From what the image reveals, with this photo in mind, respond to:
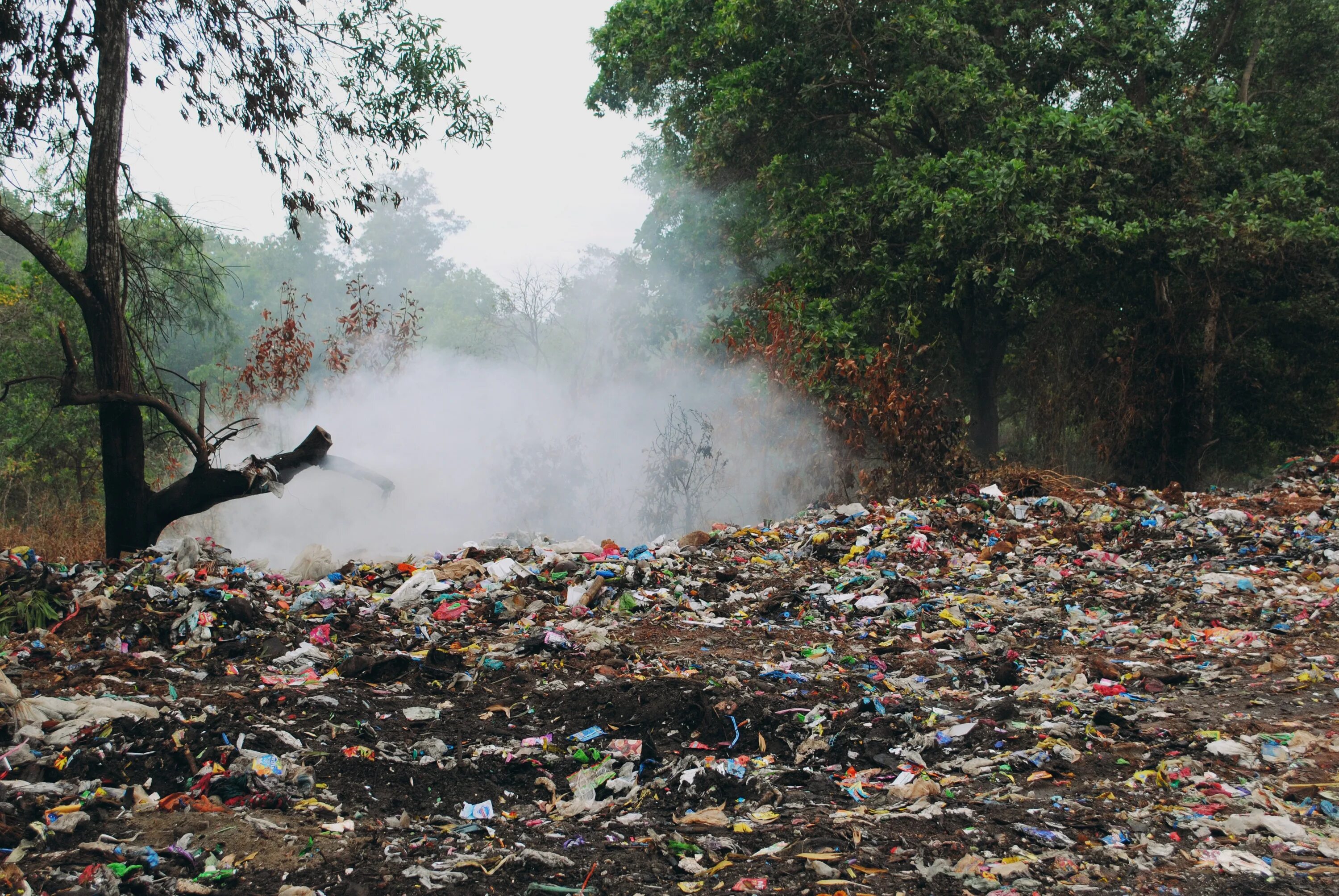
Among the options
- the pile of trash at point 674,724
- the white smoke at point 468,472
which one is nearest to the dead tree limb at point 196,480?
the pile of trash at point 674,724

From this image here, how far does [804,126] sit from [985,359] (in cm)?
364

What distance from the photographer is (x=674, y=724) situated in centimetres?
348

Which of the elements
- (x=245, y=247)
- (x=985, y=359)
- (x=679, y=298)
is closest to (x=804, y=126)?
(x=985, y=359)

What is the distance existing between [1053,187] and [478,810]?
837 centimetres

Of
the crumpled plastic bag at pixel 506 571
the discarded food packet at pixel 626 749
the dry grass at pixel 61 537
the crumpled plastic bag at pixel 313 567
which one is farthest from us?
the dry grass at pixel 61 537

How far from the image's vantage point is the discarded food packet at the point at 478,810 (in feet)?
9.12

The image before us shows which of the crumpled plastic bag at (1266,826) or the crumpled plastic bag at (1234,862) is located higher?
the crumpled plastic bag at (1266,826)

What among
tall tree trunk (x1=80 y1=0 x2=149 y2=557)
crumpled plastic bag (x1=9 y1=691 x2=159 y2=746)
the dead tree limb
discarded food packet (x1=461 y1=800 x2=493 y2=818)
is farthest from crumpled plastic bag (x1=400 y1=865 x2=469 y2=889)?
tall tree trunk (x1=80 y1=0 x2=149 y2=557)

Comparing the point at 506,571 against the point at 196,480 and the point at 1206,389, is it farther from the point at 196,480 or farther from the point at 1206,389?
the point at 1206,389

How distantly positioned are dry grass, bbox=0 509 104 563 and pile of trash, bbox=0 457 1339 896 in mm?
1304

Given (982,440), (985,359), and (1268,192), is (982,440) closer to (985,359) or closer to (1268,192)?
(985,359)

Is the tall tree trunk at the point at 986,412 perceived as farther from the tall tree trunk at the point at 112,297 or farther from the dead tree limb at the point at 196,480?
the tall tree trunk at the point at 112,297

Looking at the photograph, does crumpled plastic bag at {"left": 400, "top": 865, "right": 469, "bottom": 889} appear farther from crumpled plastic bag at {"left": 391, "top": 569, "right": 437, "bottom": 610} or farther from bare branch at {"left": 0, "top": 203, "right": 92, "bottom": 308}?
bare branch at {"left": 0, "top": 203, "right": 92, "bottom": 308}

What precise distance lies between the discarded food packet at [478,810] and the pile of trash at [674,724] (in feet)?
0.04
